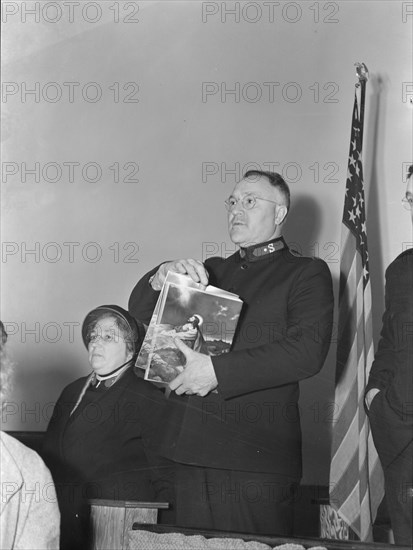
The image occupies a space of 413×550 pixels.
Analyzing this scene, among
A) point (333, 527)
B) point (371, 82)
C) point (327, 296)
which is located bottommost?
point (333, 527)

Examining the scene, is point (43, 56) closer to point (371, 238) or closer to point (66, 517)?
point (371, 238)

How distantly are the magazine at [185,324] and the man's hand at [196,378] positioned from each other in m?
0.06

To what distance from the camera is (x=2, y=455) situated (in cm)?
229

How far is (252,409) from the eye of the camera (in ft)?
10.1

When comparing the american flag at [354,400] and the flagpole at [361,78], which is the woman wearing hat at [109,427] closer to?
the american flag at [354,400]

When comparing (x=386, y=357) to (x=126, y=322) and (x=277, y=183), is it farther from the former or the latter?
(x=126, y=322)

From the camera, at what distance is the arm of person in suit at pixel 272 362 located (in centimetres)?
302

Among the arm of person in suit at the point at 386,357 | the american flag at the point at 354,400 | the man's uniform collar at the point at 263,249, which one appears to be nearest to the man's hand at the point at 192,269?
the man's uniform collar at the point at 263,249

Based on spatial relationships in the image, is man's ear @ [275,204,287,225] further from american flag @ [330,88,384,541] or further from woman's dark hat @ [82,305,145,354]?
woman's dark hat @ [82,305,145,354]

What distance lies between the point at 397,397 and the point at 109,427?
1.29 metres

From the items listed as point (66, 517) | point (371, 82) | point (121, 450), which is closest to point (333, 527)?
point (121, 450)

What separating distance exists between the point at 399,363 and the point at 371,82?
9.00 feet

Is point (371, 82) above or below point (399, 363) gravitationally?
above

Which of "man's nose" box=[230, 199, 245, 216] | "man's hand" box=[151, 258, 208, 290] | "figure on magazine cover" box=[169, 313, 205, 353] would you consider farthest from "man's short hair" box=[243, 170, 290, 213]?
"figure on magazine cover" box=[169, 313, 205, 353]
